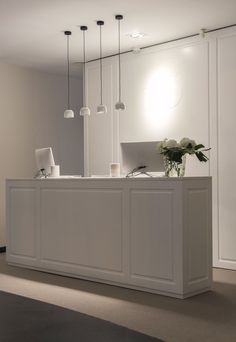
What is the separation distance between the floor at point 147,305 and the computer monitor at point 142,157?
1238mm

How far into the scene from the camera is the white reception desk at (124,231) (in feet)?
15.6

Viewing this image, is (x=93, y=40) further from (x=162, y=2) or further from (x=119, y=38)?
(x=162, y=2)

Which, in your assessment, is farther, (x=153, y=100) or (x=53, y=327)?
(x=153, y=100)

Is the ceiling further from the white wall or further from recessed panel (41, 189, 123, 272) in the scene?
recessed panel (41, 189, 123, 272)

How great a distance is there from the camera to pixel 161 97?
698 centimetres

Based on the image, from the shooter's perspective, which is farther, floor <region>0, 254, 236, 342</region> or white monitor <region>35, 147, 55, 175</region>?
white monitor <region>35, 147, 55, 175</region>

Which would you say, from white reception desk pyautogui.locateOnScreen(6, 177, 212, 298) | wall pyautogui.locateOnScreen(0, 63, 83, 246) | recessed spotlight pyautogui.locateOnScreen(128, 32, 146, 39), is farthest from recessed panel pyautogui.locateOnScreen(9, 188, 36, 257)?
recessed spotlight pyautogui.locateOnScreen(128, 32, 146, 39)

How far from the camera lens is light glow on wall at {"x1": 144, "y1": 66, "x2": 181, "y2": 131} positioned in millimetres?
6816

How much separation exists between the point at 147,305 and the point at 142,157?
1.56 metres

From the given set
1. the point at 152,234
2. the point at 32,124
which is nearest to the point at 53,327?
the point at 152,234

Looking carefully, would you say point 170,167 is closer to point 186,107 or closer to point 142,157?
point 142,157

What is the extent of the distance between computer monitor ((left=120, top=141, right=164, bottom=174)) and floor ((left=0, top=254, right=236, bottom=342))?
1.24 metres

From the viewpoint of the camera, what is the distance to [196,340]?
11.8ft

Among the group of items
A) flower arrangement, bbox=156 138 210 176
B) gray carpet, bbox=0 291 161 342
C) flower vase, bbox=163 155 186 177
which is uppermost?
flower arrangement, bbox=156 138 210 176
